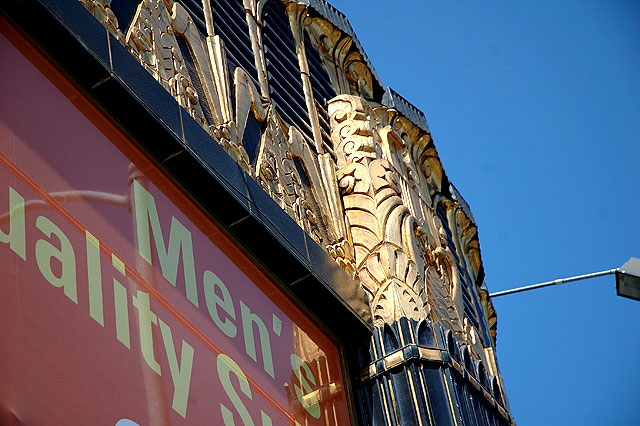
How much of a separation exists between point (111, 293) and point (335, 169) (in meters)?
4.36

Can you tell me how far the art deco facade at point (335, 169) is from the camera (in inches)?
329

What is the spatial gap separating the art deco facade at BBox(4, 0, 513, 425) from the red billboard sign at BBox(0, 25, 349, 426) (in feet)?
1.05

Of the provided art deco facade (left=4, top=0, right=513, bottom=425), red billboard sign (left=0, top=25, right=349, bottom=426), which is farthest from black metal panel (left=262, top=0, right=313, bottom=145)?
red billboard sign (left=0, top=25, right=349, bottom=426)

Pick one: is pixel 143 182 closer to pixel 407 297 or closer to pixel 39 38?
pixel 39 38

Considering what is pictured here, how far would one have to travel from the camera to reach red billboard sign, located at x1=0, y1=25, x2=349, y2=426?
5602 mm

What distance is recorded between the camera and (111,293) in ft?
20.4

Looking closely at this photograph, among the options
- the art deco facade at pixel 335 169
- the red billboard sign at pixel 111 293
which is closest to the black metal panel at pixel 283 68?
the art deco facade at pixel 335 169

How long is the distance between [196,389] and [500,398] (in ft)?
14.4

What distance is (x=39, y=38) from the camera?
6656 mm

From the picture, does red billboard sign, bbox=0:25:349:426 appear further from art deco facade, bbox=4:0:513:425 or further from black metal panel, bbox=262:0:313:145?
black metal panel, bbox=262:0:313:145

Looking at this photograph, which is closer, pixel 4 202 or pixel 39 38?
pixel 4 202

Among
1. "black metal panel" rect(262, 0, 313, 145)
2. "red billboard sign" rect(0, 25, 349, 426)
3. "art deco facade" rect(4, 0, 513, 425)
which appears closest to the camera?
"red billboard sign" rect(0, 25, 349, 426)

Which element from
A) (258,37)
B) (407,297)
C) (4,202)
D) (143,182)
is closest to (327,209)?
(407,297)

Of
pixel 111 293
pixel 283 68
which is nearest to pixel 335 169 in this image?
pixel 283 68
